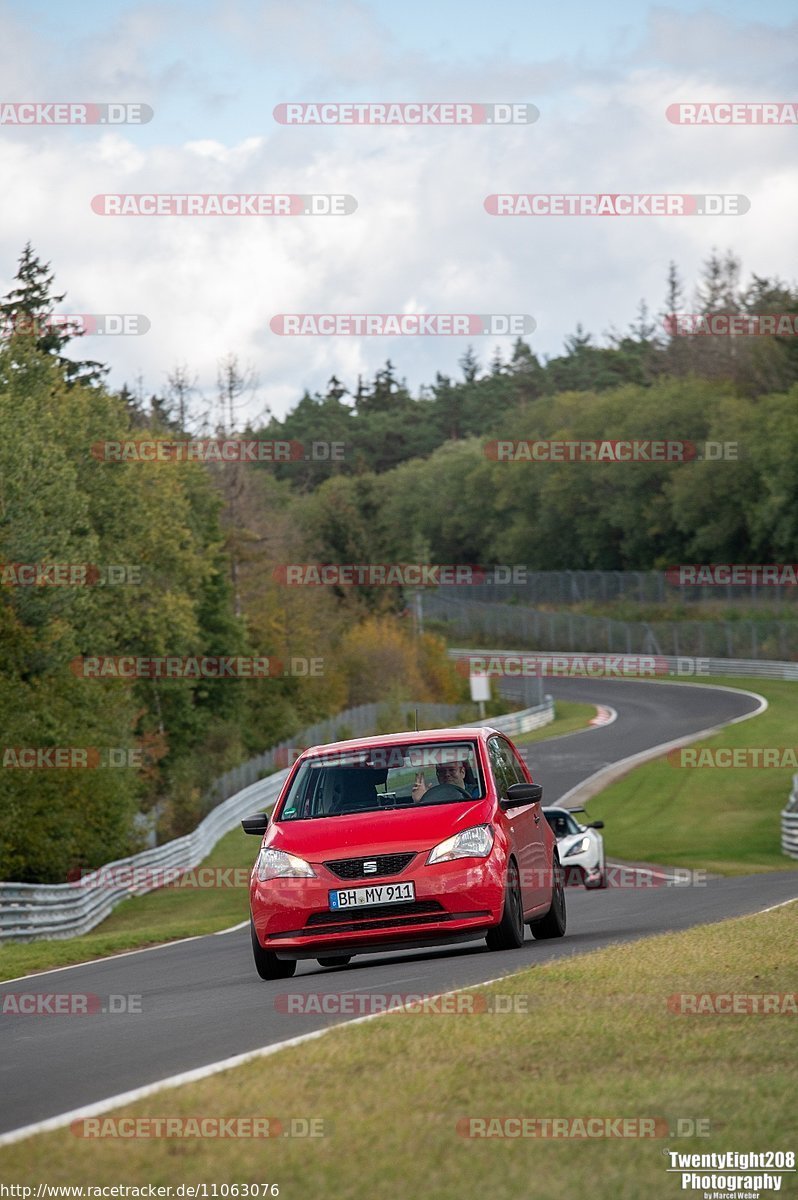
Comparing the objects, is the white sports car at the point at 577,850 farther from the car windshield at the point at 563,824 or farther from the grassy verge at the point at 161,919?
the grassy verge at the point at 161,919

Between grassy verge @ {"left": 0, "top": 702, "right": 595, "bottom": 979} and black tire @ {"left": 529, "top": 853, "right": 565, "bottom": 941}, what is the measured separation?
5.72m

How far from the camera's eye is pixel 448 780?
13031 millimetres

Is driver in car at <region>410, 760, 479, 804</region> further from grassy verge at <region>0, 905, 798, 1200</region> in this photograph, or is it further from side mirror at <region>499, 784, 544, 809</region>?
grassy verge at <region>0, 905, 798, 1200</region>

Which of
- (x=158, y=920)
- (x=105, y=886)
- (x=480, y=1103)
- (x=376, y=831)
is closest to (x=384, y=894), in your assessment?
(x=376, y=831)

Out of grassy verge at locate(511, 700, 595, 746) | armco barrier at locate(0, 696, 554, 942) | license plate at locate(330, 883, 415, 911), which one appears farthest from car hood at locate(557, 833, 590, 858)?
grassy verge at locate(511, 700, 595, 746)

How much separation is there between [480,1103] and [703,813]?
1500 inches

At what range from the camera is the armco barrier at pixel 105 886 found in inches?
1067

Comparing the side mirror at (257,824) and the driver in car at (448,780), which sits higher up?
the driver in car at (448,780)

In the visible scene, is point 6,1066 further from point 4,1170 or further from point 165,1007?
point 4,1170

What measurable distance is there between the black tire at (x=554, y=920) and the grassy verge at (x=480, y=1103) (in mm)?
5079

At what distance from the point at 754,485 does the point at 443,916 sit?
10453 centimetres

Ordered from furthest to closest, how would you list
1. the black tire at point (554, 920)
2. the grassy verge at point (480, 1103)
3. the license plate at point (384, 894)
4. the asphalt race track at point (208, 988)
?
the black tire at point (554, 920), the license plate at point (384, 894), the asphalt race track at point (208, 988), the grassy verge at point (480, 1103)

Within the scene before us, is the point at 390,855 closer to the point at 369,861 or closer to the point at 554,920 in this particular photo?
the point at 369,861

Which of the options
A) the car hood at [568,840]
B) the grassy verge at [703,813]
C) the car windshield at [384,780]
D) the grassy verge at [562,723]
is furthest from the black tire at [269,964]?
the grassy verge at [562,723]
